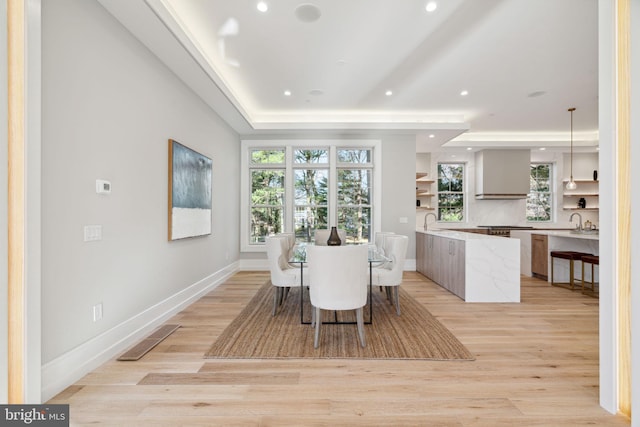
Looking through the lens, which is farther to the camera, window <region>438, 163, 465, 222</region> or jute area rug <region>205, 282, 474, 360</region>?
window <region>438, 163, 465, 222</region>

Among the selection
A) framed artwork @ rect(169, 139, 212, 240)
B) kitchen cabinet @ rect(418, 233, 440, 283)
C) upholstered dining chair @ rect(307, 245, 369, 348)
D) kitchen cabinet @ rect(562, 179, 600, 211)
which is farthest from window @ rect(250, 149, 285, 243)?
kitchen cabinet @ rect(562, 179, 600, 211)

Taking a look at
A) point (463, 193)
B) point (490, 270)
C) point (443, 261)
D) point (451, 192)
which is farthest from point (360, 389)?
point (463, 193)

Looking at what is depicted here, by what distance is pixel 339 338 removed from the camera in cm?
275

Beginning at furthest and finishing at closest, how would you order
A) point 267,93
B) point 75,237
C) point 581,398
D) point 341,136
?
point 341,136 → point 267,93 → point 75,237 → point 581,398

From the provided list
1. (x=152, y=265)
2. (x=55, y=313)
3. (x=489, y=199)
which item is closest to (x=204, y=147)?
(x=152, y=265)

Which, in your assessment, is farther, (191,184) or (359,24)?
(191,184)

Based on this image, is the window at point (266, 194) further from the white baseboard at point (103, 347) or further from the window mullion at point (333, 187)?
the white baseboard at point (103, 347)

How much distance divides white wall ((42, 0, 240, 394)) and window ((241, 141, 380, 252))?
2605 millimetres

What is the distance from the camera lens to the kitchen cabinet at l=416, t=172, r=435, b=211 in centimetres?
742

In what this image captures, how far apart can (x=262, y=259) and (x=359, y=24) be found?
14.7 feet

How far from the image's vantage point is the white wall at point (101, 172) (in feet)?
6.21

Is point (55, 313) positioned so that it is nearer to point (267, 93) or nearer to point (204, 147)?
point (204, 147)

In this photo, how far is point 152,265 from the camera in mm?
2969
